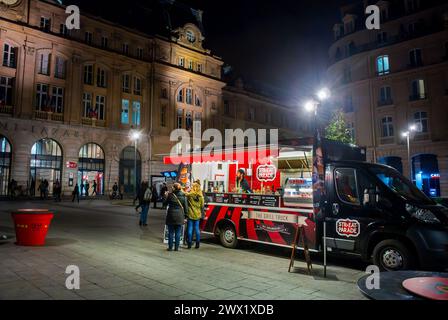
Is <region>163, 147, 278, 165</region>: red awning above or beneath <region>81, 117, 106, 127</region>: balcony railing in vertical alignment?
beneath

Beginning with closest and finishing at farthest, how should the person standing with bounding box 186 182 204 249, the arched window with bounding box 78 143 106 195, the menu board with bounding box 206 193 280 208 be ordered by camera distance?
the menu board with bounding box 206 193 280 208 < the person standing with bounding box 186 182 204 249 < the arched window with bounding box 78 143 106 195

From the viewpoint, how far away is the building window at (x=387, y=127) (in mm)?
37906

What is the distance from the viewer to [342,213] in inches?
317

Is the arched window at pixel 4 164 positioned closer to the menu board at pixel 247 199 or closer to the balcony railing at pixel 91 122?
the balcony railing at pixel 91 122

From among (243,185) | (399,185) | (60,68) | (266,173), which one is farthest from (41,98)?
(399,185)

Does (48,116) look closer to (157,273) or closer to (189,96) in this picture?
(189,96)

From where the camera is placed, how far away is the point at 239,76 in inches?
2213

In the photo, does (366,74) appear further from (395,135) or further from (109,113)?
(109,113)

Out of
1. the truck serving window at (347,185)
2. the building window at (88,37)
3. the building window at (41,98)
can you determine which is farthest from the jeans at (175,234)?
the building window at (88,37)

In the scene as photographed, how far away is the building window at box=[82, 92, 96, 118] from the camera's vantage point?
35.6 meters

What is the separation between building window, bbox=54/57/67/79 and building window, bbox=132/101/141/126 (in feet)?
27.4

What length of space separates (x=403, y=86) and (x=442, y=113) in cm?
517

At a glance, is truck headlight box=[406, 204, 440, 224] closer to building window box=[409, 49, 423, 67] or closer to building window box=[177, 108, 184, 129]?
building window box=[409, 49, 423, 67]

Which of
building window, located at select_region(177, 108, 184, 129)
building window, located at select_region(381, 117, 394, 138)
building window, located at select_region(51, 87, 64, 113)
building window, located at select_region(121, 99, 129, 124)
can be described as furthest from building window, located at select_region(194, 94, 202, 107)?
building window, located at select_region(381, 117, 394, 138)
